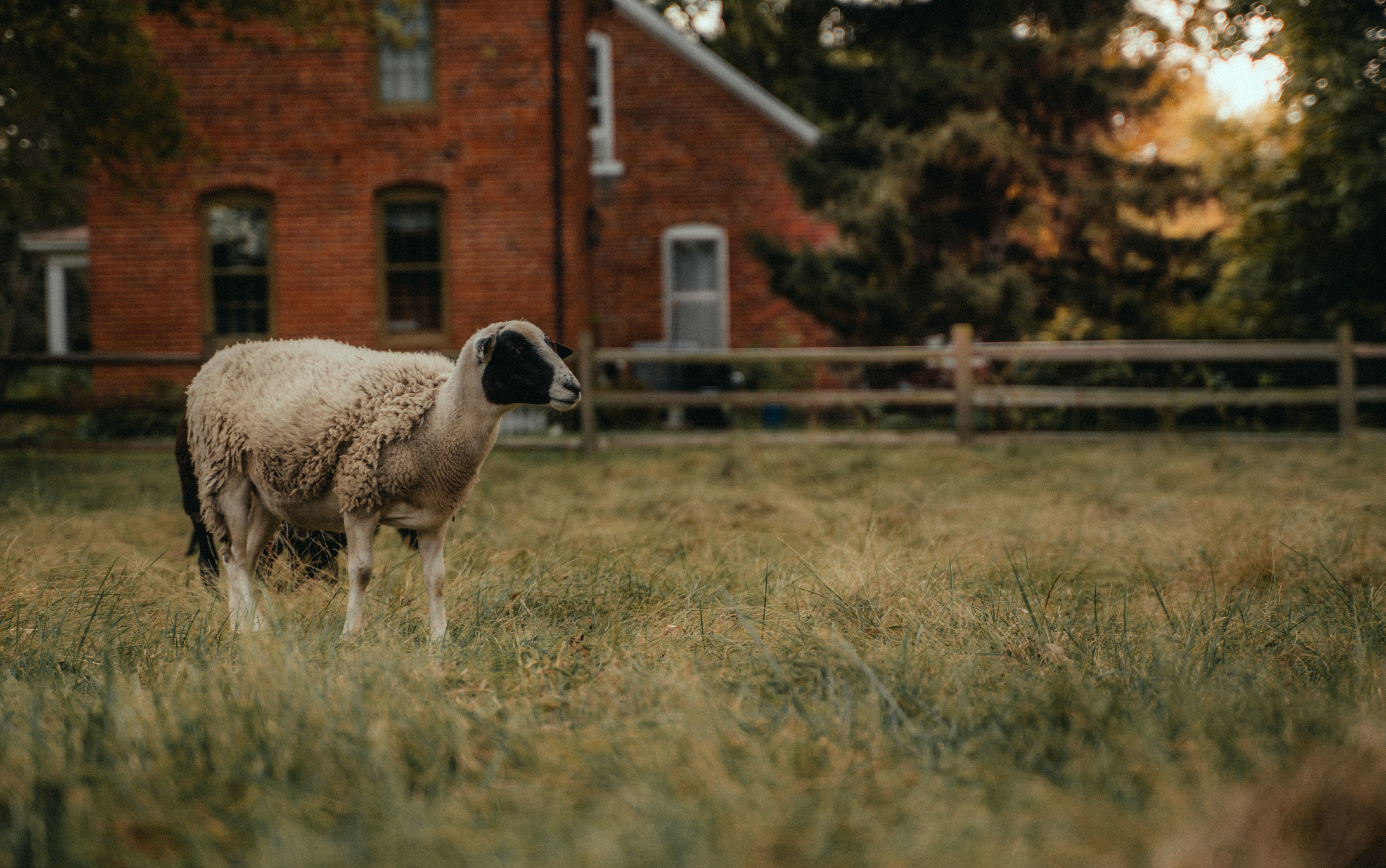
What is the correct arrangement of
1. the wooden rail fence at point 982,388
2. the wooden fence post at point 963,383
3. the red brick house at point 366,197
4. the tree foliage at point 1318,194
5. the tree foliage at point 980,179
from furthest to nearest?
the red brick house at point 366,197 < the tree foliage at point 980,179 < the wooden fence post at point 963,383 < the wooden rail fence at point 982,388 < the tree foliage at point 1318,194

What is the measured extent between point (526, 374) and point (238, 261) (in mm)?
12539

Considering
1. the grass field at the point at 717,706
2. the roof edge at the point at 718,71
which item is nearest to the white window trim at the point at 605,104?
the roof edge at the point at 718,71

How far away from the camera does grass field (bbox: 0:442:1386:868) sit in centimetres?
206

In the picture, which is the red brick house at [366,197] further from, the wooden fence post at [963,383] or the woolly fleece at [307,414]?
the woolly fleece at [307,414]

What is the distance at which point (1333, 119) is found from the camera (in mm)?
11898

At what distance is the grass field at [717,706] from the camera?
206 centimetres

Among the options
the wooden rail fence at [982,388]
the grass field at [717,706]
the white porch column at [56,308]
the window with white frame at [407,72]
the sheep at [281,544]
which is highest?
the window with white frame at [407,72]

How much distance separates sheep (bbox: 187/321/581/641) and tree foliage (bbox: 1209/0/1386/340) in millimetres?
8035

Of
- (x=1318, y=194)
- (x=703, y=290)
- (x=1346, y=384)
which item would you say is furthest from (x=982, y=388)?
(x=703, y=290)

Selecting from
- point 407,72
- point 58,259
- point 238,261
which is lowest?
point 238,261

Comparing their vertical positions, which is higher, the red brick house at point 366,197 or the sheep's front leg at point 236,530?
the red brick house at point 366,197

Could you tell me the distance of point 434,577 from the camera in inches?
148

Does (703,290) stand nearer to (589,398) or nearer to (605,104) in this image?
(605,104)

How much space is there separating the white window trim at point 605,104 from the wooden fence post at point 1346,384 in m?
11.1
